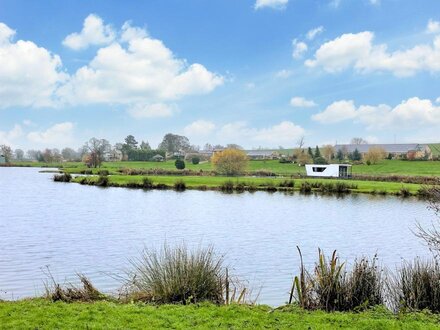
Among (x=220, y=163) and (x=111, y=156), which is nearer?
(x=220, y=163)

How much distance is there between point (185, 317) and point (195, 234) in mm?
14303

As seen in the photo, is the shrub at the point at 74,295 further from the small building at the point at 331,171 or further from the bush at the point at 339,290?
the small building at the point at 331,171

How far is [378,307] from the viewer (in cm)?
936

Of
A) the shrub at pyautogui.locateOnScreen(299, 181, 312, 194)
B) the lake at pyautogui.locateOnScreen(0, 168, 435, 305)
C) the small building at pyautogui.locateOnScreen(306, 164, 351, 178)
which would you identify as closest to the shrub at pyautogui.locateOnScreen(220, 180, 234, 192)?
the shrub at pyautogui.locateOnScreen(299, 181, 312, 194)

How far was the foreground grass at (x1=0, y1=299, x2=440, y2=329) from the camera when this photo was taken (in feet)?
25.4

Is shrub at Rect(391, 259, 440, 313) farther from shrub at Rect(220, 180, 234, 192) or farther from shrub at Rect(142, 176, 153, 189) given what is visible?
shrub at Rect(142, 176, 153, 189)

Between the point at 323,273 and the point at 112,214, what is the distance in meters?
22.8

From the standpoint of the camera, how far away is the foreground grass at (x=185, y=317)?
304 inches

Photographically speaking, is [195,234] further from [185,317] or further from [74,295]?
[185,317]

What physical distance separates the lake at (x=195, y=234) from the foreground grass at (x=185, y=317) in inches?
115

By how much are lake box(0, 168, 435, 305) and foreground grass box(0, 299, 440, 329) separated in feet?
9.55

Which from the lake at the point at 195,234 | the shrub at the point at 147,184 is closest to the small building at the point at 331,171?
the shrub at the point at 147,184

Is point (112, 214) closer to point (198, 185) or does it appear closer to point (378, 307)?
point (378, 307)

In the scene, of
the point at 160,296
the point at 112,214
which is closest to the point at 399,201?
the point at 112,214
